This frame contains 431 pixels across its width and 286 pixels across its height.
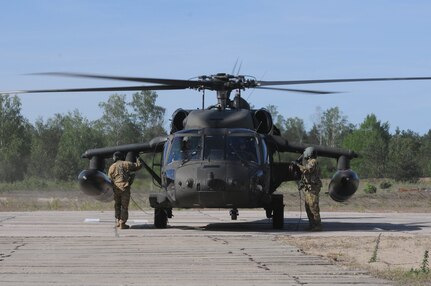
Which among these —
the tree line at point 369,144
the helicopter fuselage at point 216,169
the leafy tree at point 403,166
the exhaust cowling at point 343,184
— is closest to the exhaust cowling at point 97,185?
the helicopter fuselage at point 216,169

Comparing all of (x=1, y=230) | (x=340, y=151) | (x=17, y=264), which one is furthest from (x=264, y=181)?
(x=17, y=264)

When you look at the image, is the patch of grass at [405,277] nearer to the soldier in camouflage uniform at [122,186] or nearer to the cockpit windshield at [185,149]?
the cockpit windshield at [185,149]

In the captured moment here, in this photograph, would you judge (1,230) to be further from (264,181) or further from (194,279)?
(194,279)

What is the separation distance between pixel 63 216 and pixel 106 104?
5589 cm

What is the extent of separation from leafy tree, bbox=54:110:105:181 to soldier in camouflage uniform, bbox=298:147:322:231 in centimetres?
4404

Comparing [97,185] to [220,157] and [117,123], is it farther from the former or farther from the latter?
[117,123]

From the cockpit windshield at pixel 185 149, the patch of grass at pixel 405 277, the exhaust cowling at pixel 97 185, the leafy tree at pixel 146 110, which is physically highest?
the leafy tree at pixel 146 110

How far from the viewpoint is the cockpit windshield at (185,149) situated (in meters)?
18.2

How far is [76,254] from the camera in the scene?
13031 millimetres

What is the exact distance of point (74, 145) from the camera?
72938mm

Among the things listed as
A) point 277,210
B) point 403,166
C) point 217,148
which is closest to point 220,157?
point 217,148

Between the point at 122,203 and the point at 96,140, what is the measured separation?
176 feet

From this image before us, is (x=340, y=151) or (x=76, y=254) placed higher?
(x=340, y=151)

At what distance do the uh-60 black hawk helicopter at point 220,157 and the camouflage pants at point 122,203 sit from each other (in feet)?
2.17
